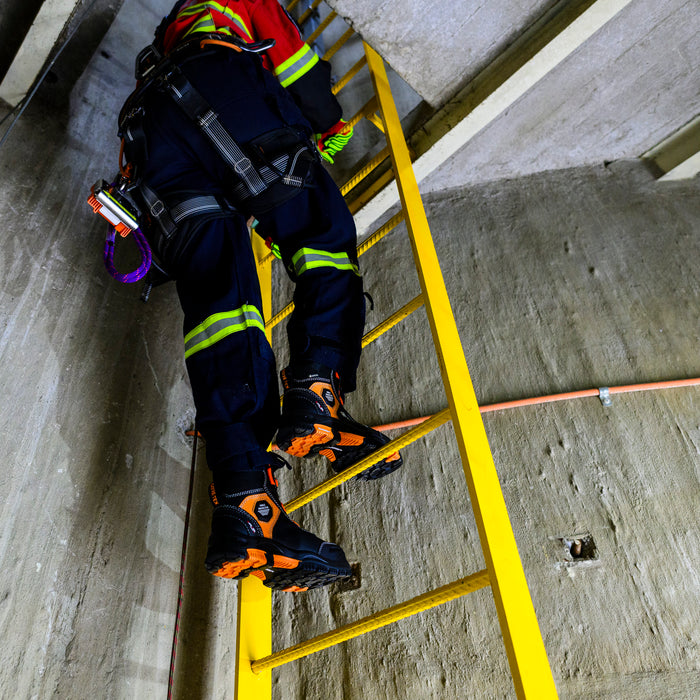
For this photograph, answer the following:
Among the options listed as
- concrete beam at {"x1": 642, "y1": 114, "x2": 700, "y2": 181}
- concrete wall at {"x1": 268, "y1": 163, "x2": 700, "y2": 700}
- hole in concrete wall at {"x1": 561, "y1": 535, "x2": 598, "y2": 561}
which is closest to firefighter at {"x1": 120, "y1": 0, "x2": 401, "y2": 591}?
concrete wall at {"x1": 268, "y1": 163, "x2": 700, "y2": 700}

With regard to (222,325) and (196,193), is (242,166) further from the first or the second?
(222,325)

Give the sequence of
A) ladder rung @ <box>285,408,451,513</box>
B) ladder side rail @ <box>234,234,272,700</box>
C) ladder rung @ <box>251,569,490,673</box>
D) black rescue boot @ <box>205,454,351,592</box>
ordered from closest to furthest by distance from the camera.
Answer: ladder rung @ <box>251,569,490,673</box>
black rescue boot @ <box>205,454,351,592</box>
ladder rung @ <box>285,408,451,513</box>
ladder side rail @ <box>234,234,272,700</box>

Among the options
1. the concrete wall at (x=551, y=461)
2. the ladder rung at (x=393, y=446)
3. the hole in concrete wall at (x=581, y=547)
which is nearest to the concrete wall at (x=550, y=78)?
the concrete wall at (x=551, y=461)

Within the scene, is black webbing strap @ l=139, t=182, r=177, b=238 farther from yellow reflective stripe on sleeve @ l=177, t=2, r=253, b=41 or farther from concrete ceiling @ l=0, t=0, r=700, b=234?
concrete ceiling @ l=0, t=0, r=700, b=234

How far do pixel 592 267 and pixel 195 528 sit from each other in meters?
1.69

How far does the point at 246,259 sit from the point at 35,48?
125 cm

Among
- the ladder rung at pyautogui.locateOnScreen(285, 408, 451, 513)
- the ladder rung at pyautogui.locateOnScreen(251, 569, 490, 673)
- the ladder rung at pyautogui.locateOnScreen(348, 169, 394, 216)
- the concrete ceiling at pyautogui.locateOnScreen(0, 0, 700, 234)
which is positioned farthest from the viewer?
the ladder rung at pyautogui.locateOnScreen(348, 169, 394, 216)

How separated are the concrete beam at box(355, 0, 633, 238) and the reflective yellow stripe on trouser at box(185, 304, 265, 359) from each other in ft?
3.50

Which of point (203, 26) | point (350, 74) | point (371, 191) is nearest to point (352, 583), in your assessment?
point (371, 191)

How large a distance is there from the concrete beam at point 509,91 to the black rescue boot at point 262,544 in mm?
1365

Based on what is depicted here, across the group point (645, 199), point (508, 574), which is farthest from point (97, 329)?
point (645, 199)

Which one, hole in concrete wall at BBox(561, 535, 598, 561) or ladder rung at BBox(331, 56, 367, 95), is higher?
ladder rung at BBox(331, 56, 367, 95)

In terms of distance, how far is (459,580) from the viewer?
113 centimetres

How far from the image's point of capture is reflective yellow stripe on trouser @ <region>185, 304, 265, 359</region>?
1436 mm
